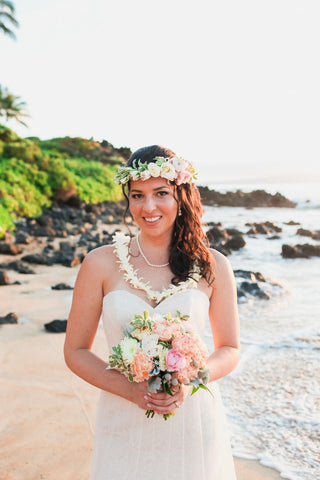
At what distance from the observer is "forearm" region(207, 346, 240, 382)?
272cm

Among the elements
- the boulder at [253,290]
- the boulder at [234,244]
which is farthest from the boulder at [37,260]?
the boulder at [234,244]

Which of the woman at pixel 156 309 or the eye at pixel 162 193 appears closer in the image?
the woman at pixel 156 309

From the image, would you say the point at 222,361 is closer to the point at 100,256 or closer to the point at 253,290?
the point at 100,256

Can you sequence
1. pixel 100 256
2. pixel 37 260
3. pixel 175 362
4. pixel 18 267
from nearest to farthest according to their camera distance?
pixel 175 362, pixel 100 256, pixel 18 267, pixel 37 260

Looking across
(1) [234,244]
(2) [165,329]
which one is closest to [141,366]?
(2) [165,329]

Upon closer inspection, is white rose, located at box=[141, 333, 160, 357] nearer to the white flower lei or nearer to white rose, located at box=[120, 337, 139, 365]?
white rose, located at box=[120, 337, 139, 365]

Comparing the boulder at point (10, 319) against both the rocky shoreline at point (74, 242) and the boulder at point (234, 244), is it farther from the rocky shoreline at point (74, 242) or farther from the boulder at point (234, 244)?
the boulder at point (234, 244)

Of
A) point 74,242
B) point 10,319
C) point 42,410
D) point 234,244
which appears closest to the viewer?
point 42,410

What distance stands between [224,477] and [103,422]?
82 cm

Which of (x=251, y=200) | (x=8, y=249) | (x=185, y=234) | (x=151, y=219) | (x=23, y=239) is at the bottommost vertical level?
(x=251, y=200)

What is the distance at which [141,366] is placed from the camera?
7.41 ft

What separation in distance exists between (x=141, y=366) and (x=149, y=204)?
1.01 m

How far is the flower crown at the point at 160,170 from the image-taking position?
9.26 ft

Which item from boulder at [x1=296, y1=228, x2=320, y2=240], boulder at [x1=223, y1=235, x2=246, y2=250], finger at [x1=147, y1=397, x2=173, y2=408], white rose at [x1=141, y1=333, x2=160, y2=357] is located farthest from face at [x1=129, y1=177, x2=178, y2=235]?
boulder at [x1=296, y1=228, x2=320, y2=240]
